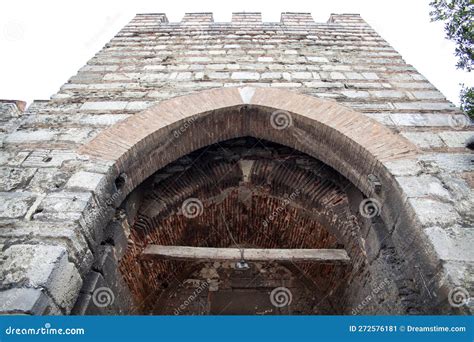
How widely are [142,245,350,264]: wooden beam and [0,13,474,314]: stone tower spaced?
0.06 meters

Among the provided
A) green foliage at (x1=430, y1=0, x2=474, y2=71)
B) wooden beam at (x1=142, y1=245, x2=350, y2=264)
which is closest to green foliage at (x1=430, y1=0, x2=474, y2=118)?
green foliage at (x1=430, y1=0, x2=474, y2=71)

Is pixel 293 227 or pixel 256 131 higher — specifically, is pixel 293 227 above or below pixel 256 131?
below

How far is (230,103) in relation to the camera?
341 cm

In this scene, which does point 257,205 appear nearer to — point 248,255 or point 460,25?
point 248,255

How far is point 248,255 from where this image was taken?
11.1 ft

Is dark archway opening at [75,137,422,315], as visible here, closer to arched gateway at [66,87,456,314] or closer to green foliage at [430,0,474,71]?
arched gateway at [66,87,456,314]

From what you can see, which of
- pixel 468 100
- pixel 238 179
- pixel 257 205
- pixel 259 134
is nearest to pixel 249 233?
pixel 257 205

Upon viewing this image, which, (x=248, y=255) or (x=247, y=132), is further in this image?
(x=247, y=132)

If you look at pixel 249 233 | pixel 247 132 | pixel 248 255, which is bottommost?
pixel 248 255

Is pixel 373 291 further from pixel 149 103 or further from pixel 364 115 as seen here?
pixel 149 103

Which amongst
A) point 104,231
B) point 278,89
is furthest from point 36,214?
point 278,89

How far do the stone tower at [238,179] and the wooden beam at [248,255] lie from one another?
0.06 m

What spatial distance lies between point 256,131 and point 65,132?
5.83 ft

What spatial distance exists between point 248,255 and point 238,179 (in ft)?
2.95
